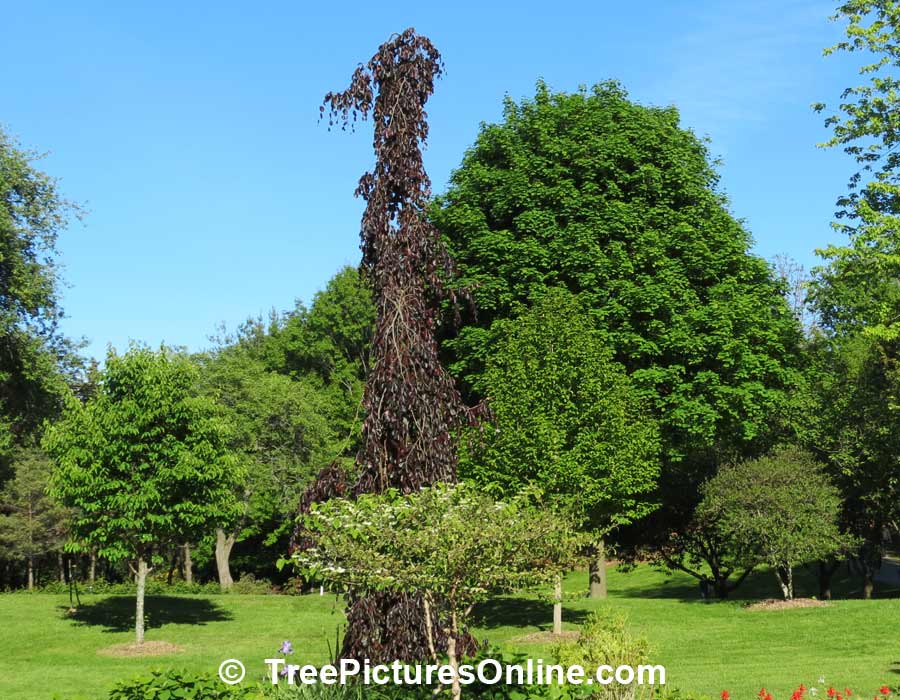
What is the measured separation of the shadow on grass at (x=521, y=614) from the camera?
83.1 ft

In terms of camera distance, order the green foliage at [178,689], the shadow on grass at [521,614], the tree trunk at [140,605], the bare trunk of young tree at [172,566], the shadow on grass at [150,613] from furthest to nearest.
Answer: the bare trunk of young tree at [172,566] → the shadow on grass at [150,613] → the shadow on grass at [521,614] → the tree trunk at [140,605] → the green foliage at [178,689]

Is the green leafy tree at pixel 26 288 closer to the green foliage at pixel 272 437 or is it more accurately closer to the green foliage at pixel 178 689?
the green foliage at pixel 272 437

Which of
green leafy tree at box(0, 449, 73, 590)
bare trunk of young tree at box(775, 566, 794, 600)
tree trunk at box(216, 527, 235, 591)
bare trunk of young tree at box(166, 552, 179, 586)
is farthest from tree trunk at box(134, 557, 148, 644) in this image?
bare trunk of young tree at box(166, 552, 179, 586)

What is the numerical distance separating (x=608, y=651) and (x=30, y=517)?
33742mm

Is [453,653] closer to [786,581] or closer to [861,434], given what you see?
[786,581]

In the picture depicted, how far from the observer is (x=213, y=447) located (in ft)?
84.0

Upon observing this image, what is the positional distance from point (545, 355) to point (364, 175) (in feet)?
33.3

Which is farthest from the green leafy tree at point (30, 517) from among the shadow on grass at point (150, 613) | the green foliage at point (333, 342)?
the green foliage at point (333, 342)

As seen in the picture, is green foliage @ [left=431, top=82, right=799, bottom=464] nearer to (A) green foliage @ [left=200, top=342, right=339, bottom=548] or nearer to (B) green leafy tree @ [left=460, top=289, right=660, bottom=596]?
(B) green leafy tree @ [left=460, top=289, right=660, bottom=596]

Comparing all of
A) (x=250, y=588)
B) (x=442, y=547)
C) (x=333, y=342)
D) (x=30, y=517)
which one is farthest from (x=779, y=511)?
(x=30, y=517)

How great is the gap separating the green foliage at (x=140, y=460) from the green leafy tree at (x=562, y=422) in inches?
282

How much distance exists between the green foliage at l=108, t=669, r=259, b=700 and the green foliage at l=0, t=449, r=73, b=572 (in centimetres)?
2917

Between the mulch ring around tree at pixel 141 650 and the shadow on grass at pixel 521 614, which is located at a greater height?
the shadow on grass at pixel 521 614

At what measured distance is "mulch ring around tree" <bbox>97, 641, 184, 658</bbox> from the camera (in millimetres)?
22578
